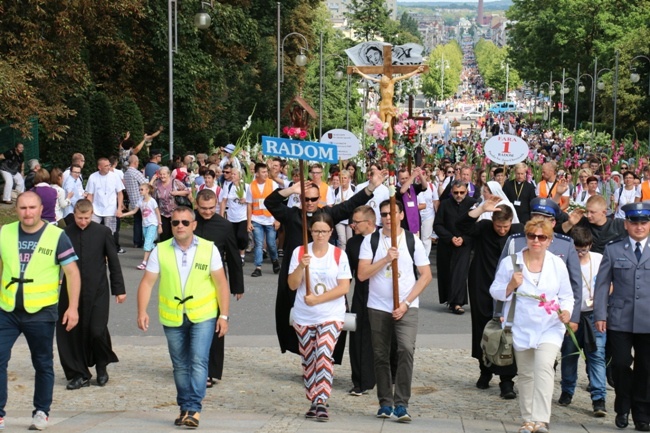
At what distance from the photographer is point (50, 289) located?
8484mm

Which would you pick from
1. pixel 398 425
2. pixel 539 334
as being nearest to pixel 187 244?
pixel 398 425

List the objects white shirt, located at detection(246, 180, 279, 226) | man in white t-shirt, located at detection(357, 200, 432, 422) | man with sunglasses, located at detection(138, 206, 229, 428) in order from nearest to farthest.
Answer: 1. man with sunglasses, located at detection(138, 206, 229, 428)
2. man in white t-shirt, located at detection(357, 200, 432, 422)
3. white shirt, located at detection(246, 180, 279, 226)

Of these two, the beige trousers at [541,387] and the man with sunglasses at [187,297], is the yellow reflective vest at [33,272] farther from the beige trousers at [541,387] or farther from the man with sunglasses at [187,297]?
the beige trousers at [541,387]

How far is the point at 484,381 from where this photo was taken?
412 inches

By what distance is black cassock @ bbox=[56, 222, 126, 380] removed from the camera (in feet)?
33.8

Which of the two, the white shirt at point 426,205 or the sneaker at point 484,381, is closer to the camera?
the sneaker at point 484,381

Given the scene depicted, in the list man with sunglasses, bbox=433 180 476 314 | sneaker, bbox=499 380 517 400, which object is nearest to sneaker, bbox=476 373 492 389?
sneaker, bbox=499 380 517 400

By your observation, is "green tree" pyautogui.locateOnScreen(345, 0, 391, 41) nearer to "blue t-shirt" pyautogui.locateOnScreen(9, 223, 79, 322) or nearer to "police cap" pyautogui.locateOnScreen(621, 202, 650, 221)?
"police cap" pyautogui.locateOnScreen(621, 202, 650, 221)

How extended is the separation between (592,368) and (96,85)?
27601 mm

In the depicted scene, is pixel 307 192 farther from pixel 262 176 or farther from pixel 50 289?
pixel 262 176

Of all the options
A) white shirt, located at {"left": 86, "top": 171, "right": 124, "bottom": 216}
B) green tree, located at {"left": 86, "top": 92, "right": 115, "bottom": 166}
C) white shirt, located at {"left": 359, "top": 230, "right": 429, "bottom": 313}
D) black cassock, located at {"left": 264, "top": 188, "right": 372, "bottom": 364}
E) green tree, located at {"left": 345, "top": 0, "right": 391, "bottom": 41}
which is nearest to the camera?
white shirt, located at {"left": 359, "top": 230, "right": 429, "bottom": 313}

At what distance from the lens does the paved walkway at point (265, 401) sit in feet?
28.5

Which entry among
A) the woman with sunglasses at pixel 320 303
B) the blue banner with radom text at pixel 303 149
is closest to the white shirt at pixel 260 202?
the blue banner with radom text at pixel 303 149

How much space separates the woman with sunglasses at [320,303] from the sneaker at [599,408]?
2040 millimetres
